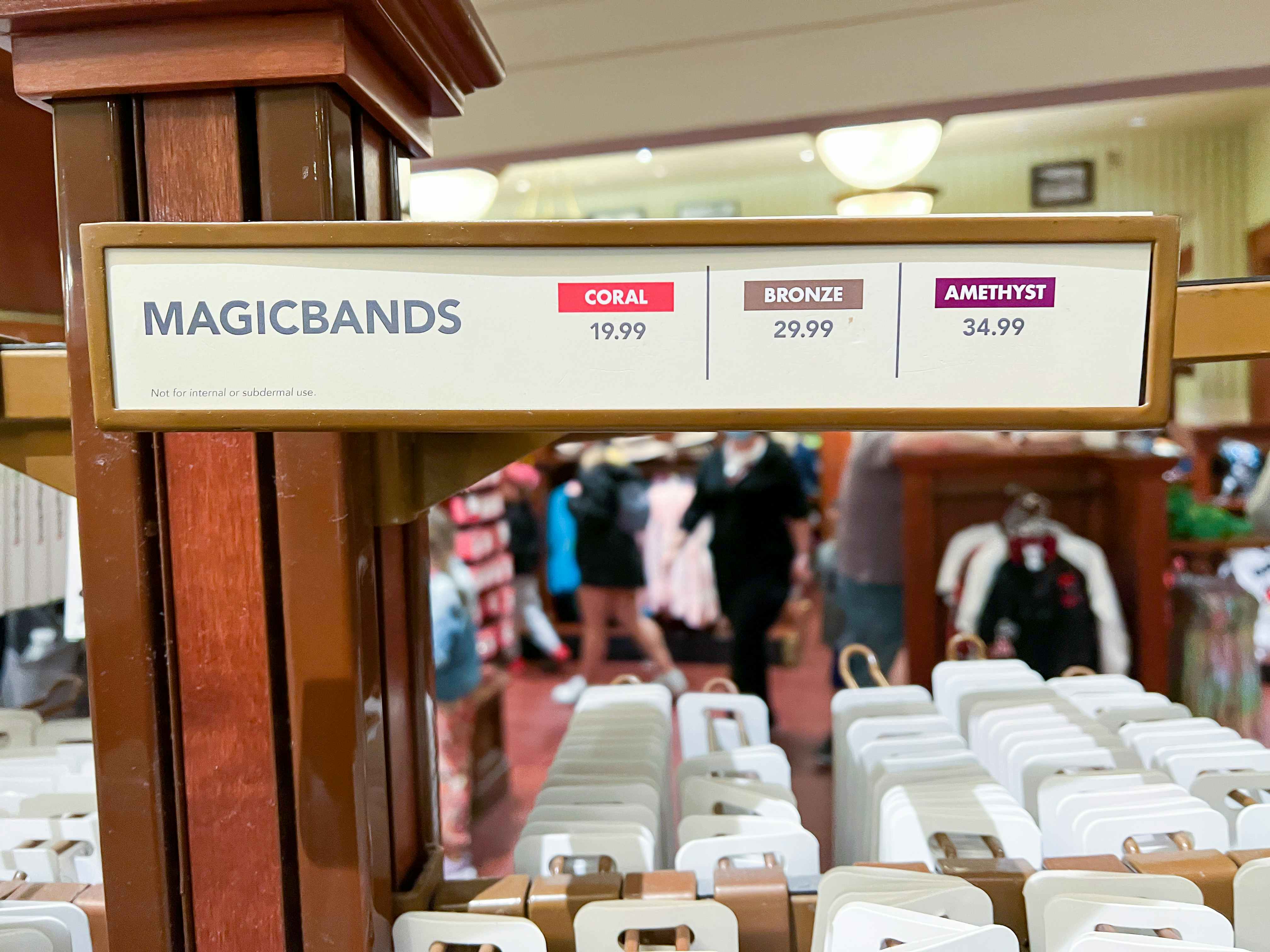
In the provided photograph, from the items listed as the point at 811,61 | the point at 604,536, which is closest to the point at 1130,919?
the point at 811,61

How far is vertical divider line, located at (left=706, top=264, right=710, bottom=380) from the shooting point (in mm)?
489

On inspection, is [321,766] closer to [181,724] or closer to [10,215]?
[181,724]

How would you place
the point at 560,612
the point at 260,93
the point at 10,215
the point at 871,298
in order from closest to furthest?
the point at 871,298 < the point at 260,93 < the point at 10,215 < the point at 560,612

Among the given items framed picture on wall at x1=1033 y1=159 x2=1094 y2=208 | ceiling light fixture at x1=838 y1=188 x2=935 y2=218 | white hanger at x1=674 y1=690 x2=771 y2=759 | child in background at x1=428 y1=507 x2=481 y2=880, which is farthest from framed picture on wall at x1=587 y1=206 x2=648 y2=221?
white hanger at x1=674 y1=690 x2=771 y2=759

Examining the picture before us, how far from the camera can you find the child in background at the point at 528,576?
A: 501 centimetres

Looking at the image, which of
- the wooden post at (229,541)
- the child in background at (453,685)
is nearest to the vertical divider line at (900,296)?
the wooden post at (229,541)

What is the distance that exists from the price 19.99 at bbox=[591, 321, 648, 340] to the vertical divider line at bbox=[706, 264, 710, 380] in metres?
0.04

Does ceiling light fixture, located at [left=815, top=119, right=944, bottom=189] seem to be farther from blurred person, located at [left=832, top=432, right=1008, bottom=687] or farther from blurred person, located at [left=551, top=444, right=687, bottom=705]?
blurred person, located at [left=551, top=444, right=687, bottom=705]

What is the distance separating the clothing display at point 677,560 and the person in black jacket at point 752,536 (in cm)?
105

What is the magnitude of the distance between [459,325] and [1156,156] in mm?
7106

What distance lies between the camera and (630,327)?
49cm

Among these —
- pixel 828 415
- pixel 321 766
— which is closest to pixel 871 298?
pixel 828 415

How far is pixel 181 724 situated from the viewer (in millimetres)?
657

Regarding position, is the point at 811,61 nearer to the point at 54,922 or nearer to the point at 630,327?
the point at 630,327
